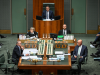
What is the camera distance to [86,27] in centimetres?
1368

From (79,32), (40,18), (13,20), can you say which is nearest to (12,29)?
(13,20)

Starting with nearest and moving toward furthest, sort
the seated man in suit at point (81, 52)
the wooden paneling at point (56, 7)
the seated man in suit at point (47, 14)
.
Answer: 1. the seated man in suit at point (81, 52)
2. the seated man in suit at point (47, 14)
3. the wooden paneling at point (56, 7)

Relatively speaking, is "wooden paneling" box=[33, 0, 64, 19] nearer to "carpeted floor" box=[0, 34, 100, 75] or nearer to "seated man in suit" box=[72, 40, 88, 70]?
"carpeted floor" box=[0, 34, 100, 75]

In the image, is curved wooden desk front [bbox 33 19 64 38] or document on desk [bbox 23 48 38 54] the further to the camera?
curved wooden desk front [bbox 33 19 64 38]

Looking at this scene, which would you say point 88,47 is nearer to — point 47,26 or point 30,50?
point 47,26

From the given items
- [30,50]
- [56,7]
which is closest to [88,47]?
[56,7]

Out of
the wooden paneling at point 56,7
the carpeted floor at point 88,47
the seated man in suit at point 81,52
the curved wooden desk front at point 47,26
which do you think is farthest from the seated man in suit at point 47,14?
the seated man in suit at point 81,52

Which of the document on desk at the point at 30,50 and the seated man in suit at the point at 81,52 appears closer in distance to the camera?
the document on desk at the point at 30,50

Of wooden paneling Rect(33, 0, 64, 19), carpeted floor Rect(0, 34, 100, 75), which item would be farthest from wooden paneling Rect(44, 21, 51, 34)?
carpeted floor Rect(0, 34, 100, 75)

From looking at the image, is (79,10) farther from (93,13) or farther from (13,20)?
(13,20)

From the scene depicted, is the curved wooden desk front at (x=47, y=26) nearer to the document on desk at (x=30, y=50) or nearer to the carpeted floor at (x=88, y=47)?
the carpeted floor at (x=88, y=47)

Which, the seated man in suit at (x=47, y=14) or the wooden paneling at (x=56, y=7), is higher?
the wooden paneling at (x=56, y=7)

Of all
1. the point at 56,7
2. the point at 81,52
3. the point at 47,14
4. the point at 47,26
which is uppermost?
the point at 56,7

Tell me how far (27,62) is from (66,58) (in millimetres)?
1105
